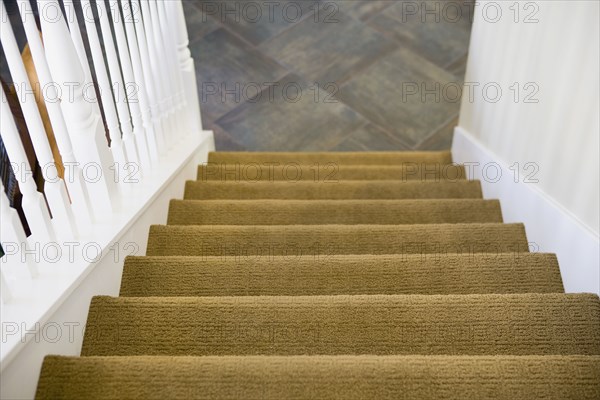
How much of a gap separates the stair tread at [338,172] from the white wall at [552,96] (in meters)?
0.27

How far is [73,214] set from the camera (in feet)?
5.01

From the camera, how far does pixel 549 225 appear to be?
1.93m

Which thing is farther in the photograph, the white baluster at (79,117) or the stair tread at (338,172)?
the stair tread at (338,172)

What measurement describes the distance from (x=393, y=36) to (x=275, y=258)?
2794 millimetres

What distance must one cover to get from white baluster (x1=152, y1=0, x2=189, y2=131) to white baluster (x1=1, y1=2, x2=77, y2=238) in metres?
0.86

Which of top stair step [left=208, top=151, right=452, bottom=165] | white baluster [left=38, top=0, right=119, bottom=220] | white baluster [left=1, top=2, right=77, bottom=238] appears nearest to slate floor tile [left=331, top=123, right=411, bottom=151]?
top stair step [left=208, top=151, right=452, bottom=165]

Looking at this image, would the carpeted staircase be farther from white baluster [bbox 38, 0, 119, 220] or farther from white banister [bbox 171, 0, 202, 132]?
white banister [bbox 171, 0, 202, 132]

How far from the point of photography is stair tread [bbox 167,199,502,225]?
2154 millimetres

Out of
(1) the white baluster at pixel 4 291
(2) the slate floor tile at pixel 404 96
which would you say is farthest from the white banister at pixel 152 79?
(2) the slate floor tile at pixel 404 96

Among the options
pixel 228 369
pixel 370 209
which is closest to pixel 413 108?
pixel 370 209

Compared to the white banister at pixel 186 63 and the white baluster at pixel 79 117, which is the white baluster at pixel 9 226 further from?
the white banister at pixel 186 63

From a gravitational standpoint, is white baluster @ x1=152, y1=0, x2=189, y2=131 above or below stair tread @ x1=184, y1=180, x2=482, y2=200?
above

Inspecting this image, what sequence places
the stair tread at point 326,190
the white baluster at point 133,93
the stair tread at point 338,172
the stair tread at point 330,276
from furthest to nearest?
the stair tread at point 338,172
the stair tread at point 326,190
the white baluster at point 133,93
the stair tread at point 330,276

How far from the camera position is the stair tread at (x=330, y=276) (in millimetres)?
1624
